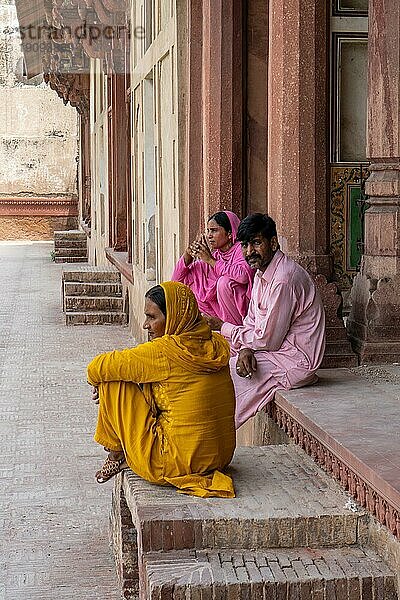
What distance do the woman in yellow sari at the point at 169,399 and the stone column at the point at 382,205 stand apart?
5.39 feet

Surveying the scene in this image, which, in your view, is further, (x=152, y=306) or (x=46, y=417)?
(x=46, y=417)

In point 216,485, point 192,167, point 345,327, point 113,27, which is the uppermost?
point 113,27

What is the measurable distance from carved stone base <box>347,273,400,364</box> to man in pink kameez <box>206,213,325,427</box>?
1.62 feet

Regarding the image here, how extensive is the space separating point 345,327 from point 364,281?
310 mm

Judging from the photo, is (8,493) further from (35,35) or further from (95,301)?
(35,35)

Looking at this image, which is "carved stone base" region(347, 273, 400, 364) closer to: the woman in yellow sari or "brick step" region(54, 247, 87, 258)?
the woman in yellow sari

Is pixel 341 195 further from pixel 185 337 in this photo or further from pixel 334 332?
pixel 185 337

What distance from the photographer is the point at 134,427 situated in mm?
4512

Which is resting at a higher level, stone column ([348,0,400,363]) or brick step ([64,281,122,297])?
stone column ([348,0,400,363])

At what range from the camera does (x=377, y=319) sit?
6.02m

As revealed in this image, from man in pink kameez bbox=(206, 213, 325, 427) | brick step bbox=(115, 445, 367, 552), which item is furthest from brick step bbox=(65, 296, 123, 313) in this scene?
brick step bbox=(115, 445, 367, 552)

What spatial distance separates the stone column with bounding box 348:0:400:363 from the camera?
5727 mm

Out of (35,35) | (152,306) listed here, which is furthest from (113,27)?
(152,306)

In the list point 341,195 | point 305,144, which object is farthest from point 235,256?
point 305,144
